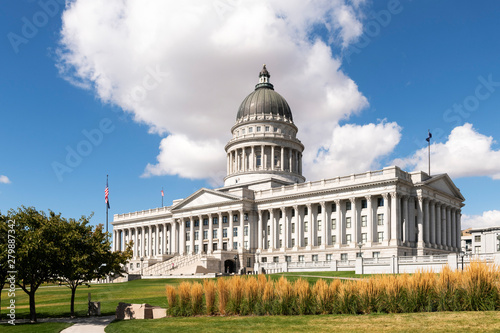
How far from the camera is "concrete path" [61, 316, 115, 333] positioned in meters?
26.4

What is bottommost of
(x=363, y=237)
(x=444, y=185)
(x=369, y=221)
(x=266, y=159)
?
(x=363, y=237)

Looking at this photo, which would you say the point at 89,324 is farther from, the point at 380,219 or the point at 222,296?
the point at 380,219

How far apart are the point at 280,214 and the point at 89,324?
2812 inches

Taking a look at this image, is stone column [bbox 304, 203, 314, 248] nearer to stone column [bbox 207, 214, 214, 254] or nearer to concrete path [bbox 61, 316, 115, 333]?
stone column [bbox 207, 214, 214, 254]

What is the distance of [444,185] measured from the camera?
9288 centimetres

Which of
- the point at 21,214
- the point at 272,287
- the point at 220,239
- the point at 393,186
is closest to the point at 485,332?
the point at 272,287

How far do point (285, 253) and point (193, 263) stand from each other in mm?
17193

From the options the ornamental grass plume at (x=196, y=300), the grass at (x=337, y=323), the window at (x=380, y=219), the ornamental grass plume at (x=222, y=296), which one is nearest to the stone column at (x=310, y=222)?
the window at (x=380, y=219)

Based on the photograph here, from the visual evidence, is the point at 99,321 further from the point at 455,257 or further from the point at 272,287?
the point at 455,257

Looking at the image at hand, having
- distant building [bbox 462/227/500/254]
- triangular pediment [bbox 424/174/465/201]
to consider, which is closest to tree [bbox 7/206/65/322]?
triangular pediment [bbox 424/174/465/201]

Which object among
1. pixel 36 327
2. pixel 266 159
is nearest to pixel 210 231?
pixel 266 159

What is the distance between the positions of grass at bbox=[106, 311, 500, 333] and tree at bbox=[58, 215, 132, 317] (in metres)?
7.38

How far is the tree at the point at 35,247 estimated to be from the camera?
30812mm

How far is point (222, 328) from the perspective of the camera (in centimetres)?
2244
